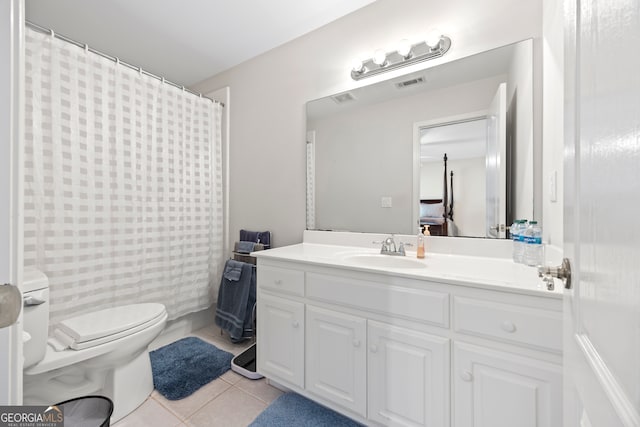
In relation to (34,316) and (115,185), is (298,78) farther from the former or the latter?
(34,316)

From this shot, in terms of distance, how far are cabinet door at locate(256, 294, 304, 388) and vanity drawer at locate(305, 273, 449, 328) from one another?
0.57 ft

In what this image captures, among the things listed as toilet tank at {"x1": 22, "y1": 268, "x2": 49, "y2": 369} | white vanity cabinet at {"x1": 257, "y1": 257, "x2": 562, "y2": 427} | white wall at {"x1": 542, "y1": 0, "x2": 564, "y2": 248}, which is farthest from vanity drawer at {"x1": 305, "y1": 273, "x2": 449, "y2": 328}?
toilet tank at {"x1": 22, "y1": 268, "x2": 49, "y2": 369}

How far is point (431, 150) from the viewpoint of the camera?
1.53 m

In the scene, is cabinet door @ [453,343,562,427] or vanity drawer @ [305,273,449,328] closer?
cabinet door @ [453,343,562,427]

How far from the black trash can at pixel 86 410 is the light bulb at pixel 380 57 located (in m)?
2.22

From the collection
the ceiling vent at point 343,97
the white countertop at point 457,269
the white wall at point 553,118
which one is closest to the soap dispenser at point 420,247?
the white countertop at point 457,269

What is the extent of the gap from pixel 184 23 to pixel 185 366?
92.0 inches

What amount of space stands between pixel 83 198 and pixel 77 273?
1.45ft

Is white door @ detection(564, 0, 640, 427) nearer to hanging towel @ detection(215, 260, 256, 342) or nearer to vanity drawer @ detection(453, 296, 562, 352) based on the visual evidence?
vanity drawer @ detection(453, 296, 562, 352)

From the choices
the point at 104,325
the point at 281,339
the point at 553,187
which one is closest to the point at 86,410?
the point at 104,325

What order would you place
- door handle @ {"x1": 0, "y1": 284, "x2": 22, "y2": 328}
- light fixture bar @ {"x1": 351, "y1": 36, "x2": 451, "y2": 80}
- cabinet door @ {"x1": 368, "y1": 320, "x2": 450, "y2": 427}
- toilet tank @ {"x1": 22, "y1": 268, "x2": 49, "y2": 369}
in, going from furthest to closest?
light fixture bar @ {"x1": 351, "y1": 36, "x2": 451, "y2": 80} < toilet tank @ {"x1": 22, "y1": 268, "x2": 49, "y2": 369} < cabinet door @ {"x1": 368, "y1": 320, "x2": 450, "y2": 427} < door handle @ {"x1": 0, "y1": 284, "x2": 22, "y2": 328}

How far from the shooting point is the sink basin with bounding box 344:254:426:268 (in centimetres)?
142

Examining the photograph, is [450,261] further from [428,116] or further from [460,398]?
[428,116]

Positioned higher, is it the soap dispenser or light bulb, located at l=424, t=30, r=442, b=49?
light bulb, located at l=424, t=30, r=442, b=49
